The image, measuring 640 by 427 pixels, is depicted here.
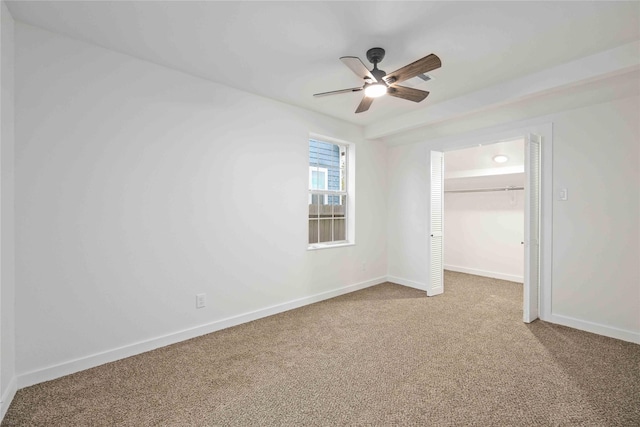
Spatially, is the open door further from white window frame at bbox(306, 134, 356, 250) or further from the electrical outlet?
the electrical outlet

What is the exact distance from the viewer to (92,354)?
230 cm

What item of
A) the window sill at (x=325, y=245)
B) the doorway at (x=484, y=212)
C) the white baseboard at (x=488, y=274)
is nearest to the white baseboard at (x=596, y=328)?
the doorway at (x=484, y=212)

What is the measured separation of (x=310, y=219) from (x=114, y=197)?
2.22 m

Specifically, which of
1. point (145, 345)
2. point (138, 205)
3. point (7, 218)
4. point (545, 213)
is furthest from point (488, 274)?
point (7, 218)

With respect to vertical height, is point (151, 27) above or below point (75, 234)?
above

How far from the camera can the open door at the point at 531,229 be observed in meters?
3.13

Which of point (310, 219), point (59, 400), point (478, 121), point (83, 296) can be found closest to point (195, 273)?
point (83, 296)

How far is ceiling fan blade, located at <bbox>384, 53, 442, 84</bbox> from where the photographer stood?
203 cm

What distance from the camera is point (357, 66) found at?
2.19 metres

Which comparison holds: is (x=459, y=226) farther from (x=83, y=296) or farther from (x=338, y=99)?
(x=83, y=296)

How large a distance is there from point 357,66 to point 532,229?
257cm

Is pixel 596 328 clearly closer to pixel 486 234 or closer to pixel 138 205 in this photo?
pixel 486 234

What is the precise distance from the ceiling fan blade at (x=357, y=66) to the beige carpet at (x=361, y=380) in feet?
7.50

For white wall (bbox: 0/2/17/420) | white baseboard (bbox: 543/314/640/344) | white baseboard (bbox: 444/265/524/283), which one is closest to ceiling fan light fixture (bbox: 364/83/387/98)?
white wall (bbox: 0/2/17/420)
